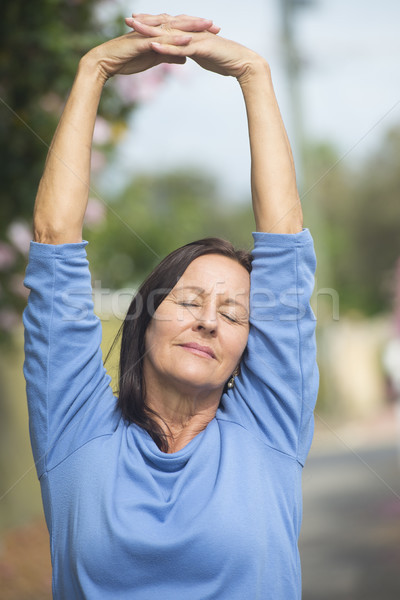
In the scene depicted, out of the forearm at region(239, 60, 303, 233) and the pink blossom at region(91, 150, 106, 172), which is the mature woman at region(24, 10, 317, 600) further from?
the pink blossom at region(91, 150, 106, 172)

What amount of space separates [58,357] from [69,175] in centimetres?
39

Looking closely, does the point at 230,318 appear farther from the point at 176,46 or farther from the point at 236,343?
the point at 176,46

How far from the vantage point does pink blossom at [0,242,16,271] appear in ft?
12.7

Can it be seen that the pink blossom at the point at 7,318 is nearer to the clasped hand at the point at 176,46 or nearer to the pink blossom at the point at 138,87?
the pink blossom at the point at 138,87

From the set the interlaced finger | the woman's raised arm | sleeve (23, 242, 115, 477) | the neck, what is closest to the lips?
the neck

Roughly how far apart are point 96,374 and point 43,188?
0.42m

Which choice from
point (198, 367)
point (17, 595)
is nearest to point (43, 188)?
point (198, 367)

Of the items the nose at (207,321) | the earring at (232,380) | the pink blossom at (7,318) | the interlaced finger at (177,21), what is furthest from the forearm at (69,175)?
the pink blossom at (7,318)

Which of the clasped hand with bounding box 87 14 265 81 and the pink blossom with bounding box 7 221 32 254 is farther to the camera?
the pink blossom with bounding box 7 221 32 254

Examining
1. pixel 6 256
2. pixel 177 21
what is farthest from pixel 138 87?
pixel 177 21

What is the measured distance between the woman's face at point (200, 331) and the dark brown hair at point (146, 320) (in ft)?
0.09

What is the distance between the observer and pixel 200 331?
5.45ft

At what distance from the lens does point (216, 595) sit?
4.74 feet

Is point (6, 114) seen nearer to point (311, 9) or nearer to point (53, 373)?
point (53, 373)
